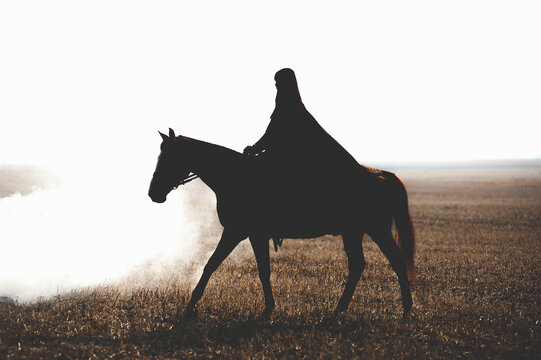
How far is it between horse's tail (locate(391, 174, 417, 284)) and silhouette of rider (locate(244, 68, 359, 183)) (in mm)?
1361

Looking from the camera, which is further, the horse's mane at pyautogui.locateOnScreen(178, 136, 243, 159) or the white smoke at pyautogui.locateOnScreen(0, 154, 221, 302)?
the white smoke at pyautogui.locateOnScreen(0, 154, 221, 302)

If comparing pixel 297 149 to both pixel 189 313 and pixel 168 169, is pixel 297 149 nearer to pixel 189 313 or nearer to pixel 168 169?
pixel 168 169

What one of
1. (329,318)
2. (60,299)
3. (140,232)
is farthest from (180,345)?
(140,232)

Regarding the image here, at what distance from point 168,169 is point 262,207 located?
1.67 m

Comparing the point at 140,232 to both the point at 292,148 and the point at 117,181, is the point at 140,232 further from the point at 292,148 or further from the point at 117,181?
the point at 292,148

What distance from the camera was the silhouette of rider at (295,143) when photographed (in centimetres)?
650

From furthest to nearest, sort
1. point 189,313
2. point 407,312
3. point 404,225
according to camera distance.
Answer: point 404,225, point 407,312, point 189,313

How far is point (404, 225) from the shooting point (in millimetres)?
7484

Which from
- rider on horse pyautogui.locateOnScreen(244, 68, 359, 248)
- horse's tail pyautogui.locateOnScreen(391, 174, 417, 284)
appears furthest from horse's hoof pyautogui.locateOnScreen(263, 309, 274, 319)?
horse's tail pyautogui.locateOnScreen(391, 174, 417, 284)

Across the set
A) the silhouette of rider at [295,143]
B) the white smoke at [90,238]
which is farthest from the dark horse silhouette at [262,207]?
the white smoke at [90,238]

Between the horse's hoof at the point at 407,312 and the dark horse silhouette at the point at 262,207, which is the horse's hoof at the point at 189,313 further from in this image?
the horse's hoof at the point at 407,312

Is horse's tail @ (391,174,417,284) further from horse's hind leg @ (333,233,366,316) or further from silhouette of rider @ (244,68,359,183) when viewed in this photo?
silhouette of rider @ (244,68,359,183)

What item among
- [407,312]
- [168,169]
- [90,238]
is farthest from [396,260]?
[90,238]

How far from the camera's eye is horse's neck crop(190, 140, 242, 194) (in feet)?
21.0
